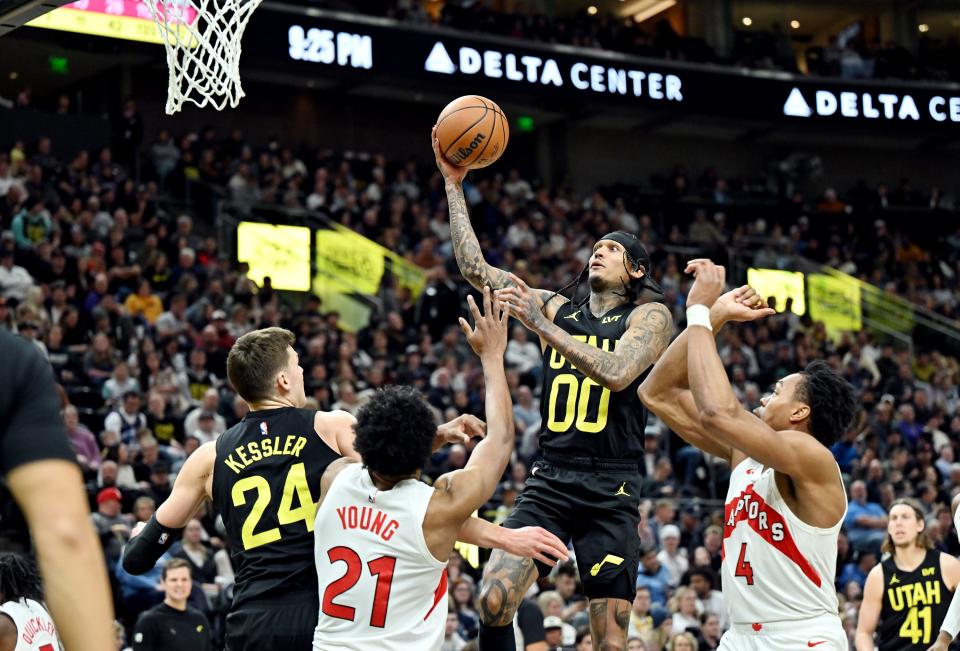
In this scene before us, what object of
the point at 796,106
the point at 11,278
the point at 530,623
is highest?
the point at 796,106

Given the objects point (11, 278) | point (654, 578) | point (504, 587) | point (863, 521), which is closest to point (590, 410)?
point (504, 587)

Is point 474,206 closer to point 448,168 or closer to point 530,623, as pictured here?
point 530,623

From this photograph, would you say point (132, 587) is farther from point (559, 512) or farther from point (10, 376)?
point (10, 376)

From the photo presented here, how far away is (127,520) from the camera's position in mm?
12148

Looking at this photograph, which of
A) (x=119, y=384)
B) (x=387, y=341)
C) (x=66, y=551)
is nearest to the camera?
(x=66, y=551)

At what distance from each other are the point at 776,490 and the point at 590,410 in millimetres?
1391

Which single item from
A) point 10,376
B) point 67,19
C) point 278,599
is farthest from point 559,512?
point 67,19

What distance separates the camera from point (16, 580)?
646cm

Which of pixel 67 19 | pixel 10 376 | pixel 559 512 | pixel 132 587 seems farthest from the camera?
pixel 67 19

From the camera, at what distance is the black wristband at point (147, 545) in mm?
5461

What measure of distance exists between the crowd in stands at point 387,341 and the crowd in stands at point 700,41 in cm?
315

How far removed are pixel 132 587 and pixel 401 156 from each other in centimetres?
1906

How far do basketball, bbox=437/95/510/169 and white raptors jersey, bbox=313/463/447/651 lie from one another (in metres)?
2.70

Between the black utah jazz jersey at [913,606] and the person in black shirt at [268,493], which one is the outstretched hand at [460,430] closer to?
the person in black shirt at [268,493]
